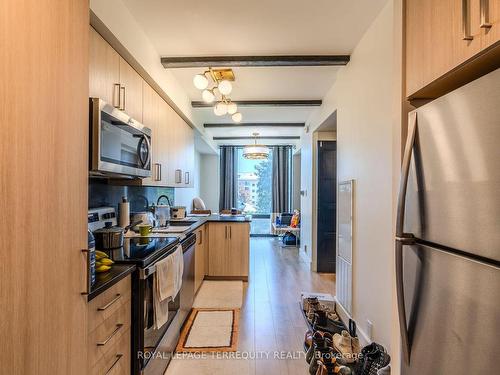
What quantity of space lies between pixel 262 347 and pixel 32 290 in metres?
2.19

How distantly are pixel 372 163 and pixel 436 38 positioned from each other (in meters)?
1.41

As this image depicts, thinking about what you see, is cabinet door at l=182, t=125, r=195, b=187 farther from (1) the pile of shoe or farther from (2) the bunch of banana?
(2) the bunch of banana

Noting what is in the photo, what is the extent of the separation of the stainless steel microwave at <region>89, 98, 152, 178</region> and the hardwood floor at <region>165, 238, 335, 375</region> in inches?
62.7

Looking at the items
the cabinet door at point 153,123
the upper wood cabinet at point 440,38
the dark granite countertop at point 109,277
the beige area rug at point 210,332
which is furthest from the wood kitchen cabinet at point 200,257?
the upper wood cabinet at point 440,38

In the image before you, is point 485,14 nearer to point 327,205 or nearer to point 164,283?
point 164,283

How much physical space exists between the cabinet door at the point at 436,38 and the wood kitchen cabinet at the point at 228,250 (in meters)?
3.43

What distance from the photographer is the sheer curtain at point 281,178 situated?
28.1ft

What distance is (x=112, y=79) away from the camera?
6.69 feet

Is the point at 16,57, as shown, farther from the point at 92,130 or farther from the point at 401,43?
the point at 401,43

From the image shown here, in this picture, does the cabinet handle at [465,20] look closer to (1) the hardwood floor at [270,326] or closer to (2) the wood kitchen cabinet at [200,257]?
(1) the hardwood floor at [270,326]

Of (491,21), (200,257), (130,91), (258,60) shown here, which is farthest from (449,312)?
(200,257)

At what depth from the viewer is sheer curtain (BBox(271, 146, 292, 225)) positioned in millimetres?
8562

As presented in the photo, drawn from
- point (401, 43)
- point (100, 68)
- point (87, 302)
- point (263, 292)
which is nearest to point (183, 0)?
point (100, 68)

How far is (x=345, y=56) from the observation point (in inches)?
Result: 116
